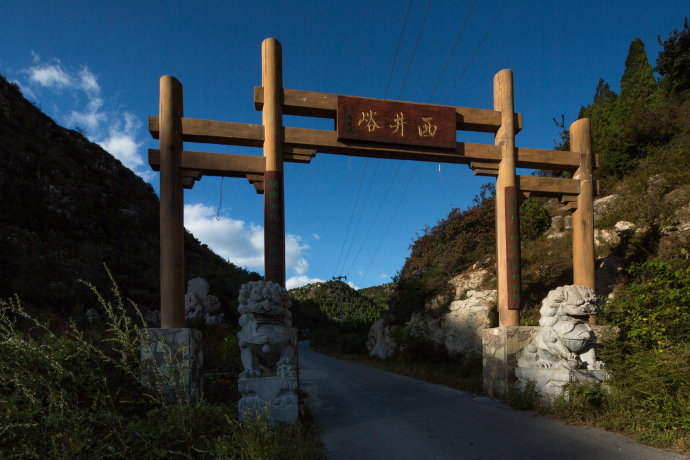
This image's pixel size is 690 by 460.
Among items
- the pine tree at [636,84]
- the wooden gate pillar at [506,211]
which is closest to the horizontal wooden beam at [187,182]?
the wooden gate pillar at [506,211]

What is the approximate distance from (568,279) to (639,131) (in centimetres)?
689

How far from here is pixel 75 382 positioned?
405 cm

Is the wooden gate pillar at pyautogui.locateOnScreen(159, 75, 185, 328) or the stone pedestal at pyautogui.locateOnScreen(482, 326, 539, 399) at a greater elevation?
the wooden gate pillar at pyautogui.locateOnScreen(159, 75, 185, 328)

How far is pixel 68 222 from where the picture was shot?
19109 millimetres

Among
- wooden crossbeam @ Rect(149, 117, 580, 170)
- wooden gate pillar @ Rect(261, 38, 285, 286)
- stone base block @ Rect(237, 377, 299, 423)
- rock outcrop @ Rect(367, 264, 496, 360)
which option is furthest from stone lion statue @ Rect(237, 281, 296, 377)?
rock outcrop @ Rect(367, 264, 496, 360)

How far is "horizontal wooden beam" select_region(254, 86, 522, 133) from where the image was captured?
687 centimetres

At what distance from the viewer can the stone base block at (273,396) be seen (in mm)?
5094

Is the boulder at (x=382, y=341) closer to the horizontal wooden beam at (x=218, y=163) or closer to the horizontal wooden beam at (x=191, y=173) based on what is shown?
the horizontal wooden beam at (x=218, y=163)

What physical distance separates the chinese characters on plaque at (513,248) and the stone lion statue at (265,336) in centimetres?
400

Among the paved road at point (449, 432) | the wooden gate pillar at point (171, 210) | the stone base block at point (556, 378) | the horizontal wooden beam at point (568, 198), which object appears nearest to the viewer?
the paved road at point (449, 432)

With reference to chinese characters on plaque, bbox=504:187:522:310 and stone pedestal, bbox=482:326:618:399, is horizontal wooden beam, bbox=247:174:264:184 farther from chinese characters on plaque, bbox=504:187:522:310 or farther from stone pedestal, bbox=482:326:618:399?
stone pedestal, bbox=482:326:618:399

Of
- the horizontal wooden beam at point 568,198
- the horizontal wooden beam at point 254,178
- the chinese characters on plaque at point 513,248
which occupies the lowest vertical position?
the chinese characters on plaque at point 513,248

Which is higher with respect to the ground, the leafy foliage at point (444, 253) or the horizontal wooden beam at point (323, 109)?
the horizontal wooden beam at point (323, 109)

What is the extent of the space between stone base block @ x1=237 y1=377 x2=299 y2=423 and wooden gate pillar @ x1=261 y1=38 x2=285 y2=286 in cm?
151
